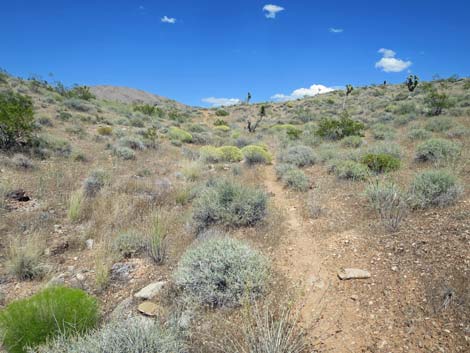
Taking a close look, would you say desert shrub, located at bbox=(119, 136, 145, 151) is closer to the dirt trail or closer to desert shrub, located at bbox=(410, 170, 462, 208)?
the dirt trail

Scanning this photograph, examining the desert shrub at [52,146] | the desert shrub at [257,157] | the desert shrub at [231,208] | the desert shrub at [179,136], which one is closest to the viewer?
the desert shrub at [231,208]

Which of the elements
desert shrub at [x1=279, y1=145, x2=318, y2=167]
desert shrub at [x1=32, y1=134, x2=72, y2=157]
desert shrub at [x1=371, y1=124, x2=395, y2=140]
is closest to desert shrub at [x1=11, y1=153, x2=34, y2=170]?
desert shrub at [x1=32, y1=134, x2=72, y2=157]

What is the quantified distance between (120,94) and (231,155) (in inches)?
2535

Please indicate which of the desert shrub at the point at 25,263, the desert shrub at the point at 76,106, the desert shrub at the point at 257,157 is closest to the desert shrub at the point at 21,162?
the desert shrub at the point at 25,263

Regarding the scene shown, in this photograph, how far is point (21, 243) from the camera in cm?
505

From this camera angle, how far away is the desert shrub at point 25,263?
14.4ft

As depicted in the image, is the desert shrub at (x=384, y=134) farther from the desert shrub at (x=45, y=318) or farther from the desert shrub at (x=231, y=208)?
the desert shrub at (x=45, y=318)

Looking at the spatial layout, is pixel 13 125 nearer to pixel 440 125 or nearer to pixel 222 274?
pixel 222 274

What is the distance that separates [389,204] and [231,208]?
299 centimetres

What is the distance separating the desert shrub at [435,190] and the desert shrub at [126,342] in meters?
4.75

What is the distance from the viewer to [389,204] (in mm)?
5105

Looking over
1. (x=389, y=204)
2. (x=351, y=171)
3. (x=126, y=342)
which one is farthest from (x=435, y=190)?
(x=126, y=342)

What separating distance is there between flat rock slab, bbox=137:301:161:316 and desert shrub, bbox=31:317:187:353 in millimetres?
779

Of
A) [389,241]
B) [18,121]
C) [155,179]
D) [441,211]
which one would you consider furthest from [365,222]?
[18,121]
